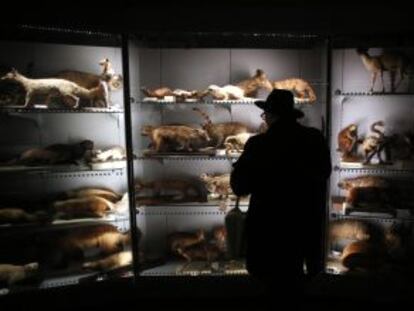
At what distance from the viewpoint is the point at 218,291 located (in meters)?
3.17

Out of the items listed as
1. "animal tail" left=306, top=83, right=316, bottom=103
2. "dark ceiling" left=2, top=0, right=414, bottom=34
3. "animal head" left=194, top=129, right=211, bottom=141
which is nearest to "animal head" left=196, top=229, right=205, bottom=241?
"animal head" left=194, top=129, right=211, bottom=141

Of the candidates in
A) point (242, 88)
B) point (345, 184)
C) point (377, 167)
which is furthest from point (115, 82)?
point (377, 167)

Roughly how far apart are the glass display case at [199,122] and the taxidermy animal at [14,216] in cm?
83

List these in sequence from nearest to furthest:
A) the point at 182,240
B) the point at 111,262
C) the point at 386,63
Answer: the point at 386,63, the point at 111,262, the point at 182,240

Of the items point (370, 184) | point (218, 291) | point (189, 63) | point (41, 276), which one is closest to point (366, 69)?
point (370, 184)

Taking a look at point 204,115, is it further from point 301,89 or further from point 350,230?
point 350,230

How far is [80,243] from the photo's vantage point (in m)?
3.22

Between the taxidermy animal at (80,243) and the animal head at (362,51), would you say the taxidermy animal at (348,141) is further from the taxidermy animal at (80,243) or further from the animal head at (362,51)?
the taxidermy animal at (80,243)

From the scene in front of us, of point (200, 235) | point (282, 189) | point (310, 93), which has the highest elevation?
point (310, 93)

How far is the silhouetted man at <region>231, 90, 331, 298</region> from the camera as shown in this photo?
83.6 inches

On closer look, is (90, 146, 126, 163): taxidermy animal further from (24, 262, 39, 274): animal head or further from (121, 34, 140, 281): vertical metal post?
(24, 262, 39, 274): animal head

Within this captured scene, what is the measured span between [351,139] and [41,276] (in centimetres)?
263

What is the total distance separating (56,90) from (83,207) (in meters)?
0.91

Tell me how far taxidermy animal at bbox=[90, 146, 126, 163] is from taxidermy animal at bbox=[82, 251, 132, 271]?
760mm
